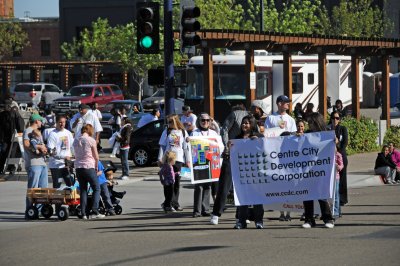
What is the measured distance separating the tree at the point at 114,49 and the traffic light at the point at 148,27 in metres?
44.4

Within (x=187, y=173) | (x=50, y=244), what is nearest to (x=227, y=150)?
(x=187, y=173)

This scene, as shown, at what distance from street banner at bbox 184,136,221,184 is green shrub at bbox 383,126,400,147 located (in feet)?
58.4

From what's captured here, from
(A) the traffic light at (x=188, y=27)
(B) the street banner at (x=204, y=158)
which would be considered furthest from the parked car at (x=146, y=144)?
(B) the street banner at (x=204, y=158)

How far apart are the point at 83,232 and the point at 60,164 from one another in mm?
2934

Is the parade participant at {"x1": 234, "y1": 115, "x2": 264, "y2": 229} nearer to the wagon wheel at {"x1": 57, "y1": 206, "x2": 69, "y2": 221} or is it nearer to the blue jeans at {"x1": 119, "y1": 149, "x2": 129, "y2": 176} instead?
the wagon wheel at {"x1": 57, "y1": 206, "x2": 69, "y2": 221}

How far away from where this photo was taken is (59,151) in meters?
18.7

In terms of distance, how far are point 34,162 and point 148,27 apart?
13.4 feet

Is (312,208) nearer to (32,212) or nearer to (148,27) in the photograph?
(32,212)

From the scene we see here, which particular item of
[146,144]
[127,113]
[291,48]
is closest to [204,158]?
[146,144]

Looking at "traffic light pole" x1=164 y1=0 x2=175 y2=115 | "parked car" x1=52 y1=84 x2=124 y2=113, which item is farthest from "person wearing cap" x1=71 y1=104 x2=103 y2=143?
"parked car" x1=52 y1=84 x2=124 y2=113

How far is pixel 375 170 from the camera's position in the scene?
83.0 feet

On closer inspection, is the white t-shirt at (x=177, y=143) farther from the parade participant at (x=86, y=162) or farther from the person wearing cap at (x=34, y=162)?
the person wearing cap at (x=34, y=162)

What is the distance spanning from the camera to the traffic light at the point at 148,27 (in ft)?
68.5

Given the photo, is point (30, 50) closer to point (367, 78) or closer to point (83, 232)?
point (367, 78)
